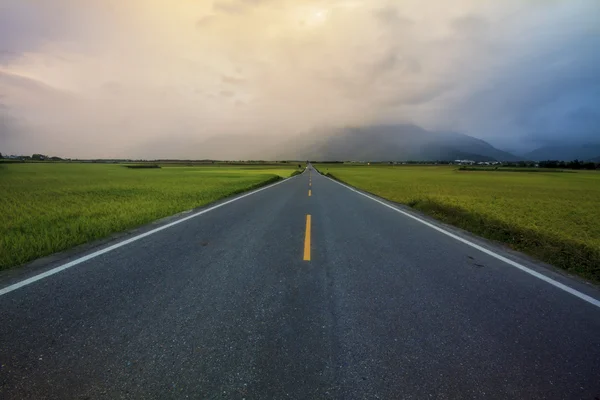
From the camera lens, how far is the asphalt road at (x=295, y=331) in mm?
2129

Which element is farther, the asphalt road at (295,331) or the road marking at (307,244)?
the road marking at (307,244)

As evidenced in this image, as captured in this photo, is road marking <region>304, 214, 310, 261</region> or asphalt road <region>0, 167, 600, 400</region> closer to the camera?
asphalt road <region>0, 167, 600, 400</region>

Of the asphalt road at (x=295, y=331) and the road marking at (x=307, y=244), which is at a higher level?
the asphalt road at (x=295, y=331)

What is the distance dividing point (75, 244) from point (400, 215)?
363 inches

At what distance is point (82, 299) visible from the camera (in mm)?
3365

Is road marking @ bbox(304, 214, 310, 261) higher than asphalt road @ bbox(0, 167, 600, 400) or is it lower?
lower

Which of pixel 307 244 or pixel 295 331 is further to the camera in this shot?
pixel 307 244

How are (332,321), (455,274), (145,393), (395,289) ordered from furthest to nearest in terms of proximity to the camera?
(455,274)
(395,289)
(332,321)
(145,393)

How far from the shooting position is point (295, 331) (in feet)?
9.20

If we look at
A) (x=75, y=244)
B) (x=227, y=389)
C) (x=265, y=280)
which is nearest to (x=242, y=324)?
(x=227, y=389)

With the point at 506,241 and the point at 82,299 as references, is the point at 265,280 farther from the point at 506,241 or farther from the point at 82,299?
the point at 506,241

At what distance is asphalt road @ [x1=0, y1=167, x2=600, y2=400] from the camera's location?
2.13m

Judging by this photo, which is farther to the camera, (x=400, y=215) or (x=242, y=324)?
(x=400, y=215)

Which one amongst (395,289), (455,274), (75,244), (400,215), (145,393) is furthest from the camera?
(400,215)
